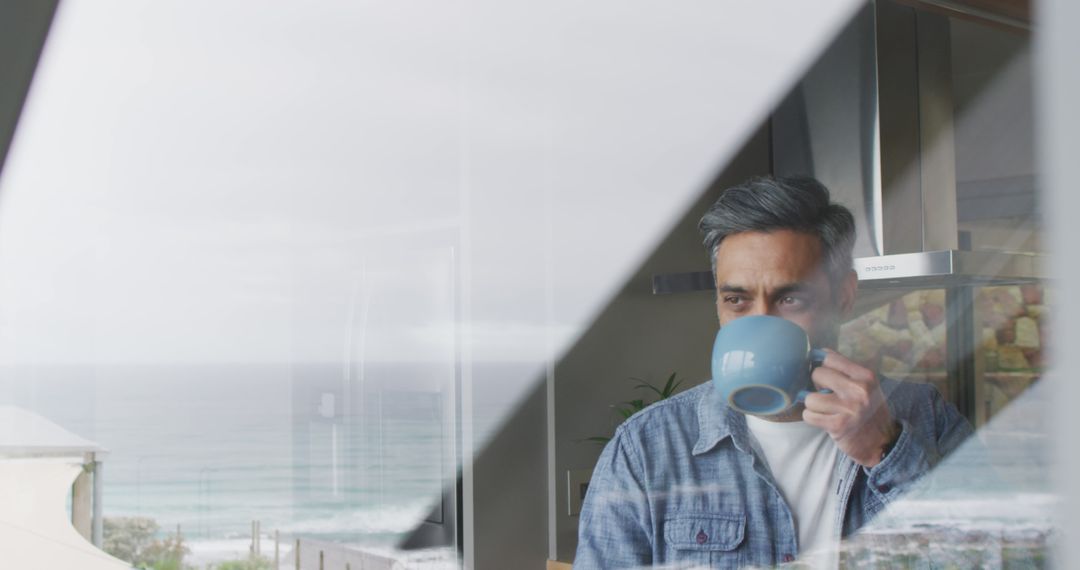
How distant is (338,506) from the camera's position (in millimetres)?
1553

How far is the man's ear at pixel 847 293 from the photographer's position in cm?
92

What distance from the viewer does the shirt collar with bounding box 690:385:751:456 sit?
810 mm

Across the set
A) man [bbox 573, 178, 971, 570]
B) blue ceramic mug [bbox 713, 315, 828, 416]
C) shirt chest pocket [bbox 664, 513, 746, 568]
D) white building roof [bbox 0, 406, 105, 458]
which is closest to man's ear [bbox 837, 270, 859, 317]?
man [bbox 573, 178, 971, 570]

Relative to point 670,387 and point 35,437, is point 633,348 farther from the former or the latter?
point 35,437

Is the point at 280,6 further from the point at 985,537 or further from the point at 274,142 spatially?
the point at 985,537

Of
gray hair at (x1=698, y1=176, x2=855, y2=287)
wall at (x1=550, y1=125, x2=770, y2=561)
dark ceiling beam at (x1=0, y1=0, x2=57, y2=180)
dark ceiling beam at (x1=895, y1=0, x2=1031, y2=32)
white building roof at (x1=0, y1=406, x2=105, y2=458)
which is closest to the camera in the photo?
dark ceiling beam at (x1=895, y1=0, x2=1031, y2=32)

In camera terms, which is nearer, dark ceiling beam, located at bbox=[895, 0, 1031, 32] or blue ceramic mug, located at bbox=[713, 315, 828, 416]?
dark ceiling beam, located at bbox=[895, 0, 1031, 32]

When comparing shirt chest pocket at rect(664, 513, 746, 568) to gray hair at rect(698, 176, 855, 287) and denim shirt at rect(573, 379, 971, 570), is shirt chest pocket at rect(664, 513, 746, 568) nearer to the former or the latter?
denim shirt at rect(573, 379, 971, 570)

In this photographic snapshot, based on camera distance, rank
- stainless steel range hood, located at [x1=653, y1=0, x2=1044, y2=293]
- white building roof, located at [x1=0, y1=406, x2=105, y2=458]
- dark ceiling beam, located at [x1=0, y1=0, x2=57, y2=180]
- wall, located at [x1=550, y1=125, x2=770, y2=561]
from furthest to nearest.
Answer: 1. wall, located at [x1=550, y1=125, x2=770, y2=561]
2. white building roof, located at [x1=0, y1=406, x2=105, y2=458]
3. stainless steel range hood, located at [x1=653, y1=0, x2=1044, y2=293]
4. dark ceiling beam, located at [x1=0, y1=0, x2=57, y2=180]

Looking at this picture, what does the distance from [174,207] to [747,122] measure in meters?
0.87

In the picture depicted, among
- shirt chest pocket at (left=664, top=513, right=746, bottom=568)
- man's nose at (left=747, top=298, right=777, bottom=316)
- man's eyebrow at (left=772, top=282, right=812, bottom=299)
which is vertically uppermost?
man's eyebrow at (left=772, top=282, right=812, bottom=299)

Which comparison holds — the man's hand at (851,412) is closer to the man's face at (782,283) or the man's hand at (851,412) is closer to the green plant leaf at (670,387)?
the man's face at (782,283)

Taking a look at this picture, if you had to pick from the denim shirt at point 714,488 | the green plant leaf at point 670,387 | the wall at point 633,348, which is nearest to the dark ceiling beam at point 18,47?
the denim shirt at point 714,488

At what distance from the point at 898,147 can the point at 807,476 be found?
570 mm
